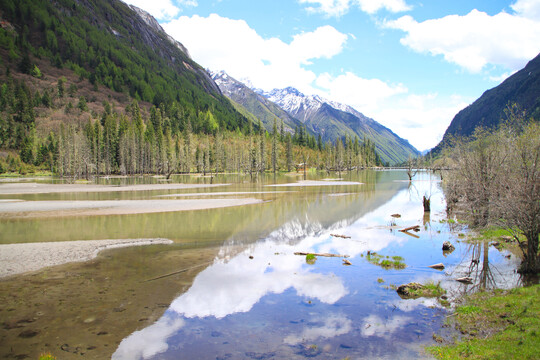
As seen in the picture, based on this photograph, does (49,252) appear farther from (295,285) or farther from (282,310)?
(282,310)

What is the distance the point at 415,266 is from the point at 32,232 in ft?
102

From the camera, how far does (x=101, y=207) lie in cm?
4447

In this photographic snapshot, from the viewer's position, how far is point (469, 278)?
56.5 ft

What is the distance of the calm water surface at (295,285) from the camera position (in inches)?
453

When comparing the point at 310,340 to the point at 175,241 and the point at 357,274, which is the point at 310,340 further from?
the point at 175,241

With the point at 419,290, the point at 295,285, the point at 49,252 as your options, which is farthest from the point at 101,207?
A: the point at 419,290

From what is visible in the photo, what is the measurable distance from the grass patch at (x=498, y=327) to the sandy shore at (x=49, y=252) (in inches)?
802

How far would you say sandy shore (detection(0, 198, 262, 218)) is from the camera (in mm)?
39656

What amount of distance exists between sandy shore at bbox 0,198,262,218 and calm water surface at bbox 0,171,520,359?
479cm

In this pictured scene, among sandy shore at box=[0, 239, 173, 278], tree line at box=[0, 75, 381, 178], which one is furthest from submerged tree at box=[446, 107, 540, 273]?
tree line at box=[0, 75, 381, 178]

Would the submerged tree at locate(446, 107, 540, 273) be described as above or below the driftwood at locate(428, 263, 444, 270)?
above

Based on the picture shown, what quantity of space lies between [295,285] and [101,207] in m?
36.0

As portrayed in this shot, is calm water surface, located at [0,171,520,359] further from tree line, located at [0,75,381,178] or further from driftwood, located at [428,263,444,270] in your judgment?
tree line, located at [0,75,381,178]

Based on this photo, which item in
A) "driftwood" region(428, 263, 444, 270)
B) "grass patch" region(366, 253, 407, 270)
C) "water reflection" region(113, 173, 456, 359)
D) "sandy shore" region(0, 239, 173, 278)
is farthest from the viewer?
Answer: "grass patch" region(366, 253, 407, 270)
